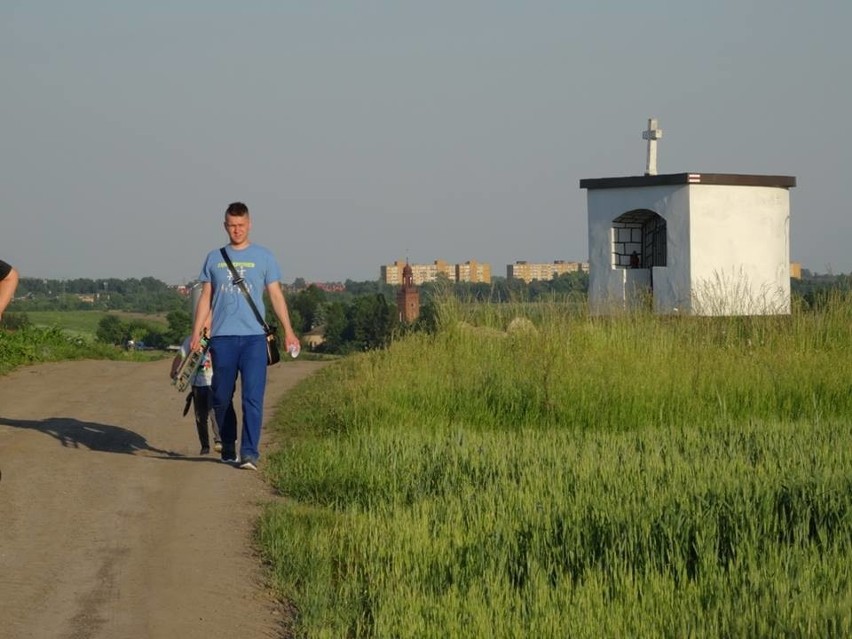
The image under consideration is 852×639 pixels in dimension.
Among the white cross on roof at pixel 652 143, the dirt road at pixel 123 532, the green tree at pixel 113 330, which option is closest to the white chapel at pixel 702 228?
the white cross on roof at pixel 652 143

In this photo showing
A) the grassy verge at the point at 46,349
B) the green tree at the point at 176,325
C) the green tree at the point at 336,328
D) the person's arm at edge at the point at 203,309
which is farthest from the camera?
the green tree at the point at 176,325

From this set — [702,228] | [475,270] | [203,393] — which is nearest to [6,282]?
Answer: [203,393]

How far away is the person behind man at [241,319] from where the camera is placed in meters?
11.0

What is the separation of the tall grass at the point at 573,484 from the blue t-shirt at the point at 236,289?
1222 mm

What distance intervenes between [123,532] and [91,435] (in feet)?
15.2

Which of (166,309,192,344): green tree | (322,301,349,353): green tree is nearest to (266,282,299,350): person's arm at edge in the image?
(322,301,349,353): green tree

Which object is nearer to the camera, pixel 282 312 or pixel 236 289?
pixel 236 289

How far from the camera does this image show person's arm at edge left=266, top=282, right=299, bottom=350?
10961 millimetres

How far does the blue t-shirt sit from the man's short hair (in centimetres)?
28

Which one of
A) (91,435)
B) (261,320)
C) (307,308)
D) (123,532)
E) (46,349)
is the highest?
(261,320)

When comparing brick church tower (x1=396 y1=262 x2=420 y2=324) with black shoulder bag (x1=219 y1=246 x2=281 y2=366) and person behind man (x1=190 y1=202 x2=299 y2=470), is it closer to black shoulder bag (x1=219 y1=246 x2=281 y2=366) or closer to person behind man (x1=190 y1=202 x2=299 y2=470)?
black shoulder bag (x1=219 y1=246 x2=281 y2=366)

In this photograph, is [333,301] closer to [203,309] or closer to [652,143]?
[652,143]

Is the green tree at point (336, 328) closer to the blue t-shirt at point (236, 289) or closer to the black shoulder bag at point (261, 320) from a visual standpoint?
the black shoulder bag at point (261, 320)

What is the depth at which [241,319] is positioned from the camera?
1098cm
